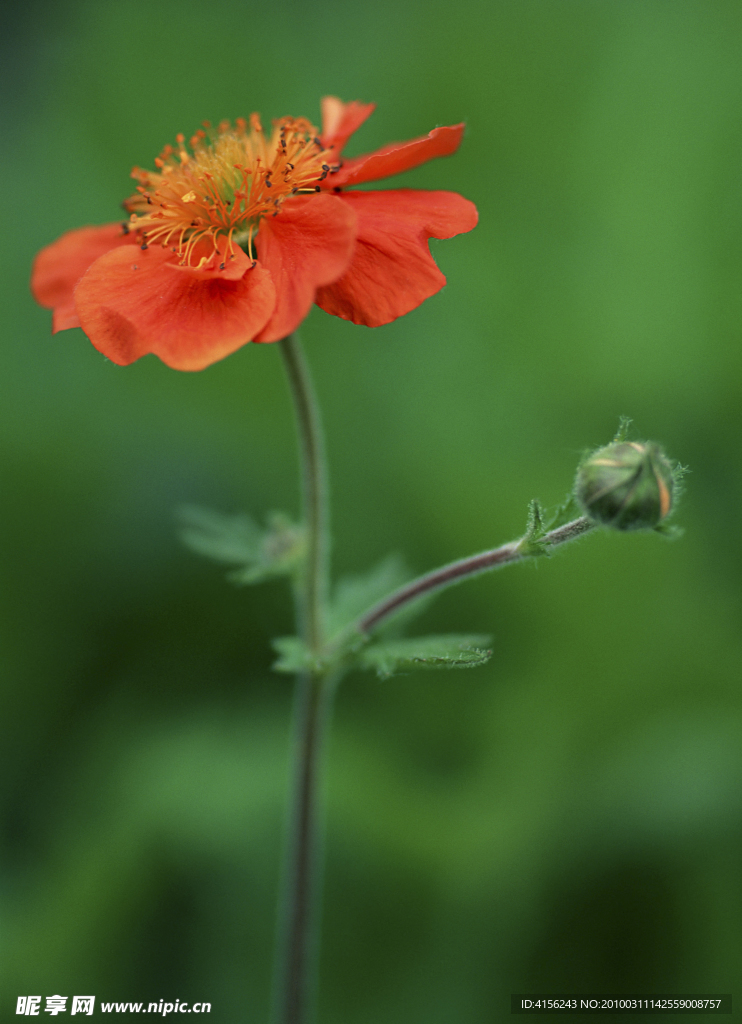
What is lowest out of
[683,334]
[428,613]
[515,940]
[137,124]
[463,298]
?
[515,940]

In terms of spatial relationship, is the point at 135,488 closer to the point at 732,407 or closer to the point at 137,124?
the point at 137,124

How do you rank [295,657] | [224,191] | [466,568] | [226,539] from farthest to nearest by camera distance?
1. [226,539]
2. [295,657]
3. [224,191]
4. [466,568]

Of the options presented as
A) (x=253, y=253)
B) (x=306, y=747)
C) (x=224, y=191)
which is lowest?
(x=306, y=747)

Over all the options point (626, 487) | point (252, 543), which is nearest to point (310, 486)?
point (252, 543)

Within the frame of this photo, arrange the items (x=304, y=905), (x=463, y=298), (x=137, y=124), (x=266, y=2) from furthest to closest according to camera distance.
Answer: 1. (x=266, y=2)
2. (x=137, y=124)
3. (x=463, y=298)
4. (x=304, y=905)

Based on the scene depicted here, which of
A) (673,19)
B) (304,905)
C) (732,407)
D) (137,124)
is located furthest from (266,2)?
(304,905)

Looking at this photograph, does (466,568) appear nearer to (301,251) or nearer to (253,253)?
(301,251)

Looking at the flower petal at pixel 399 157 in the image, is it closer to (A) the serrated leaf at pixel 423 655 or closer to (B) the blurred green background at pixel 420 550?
(A) the serrated leaf at pixel 423 655

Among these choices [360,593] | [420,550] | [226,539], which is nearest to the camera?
[226,539]
